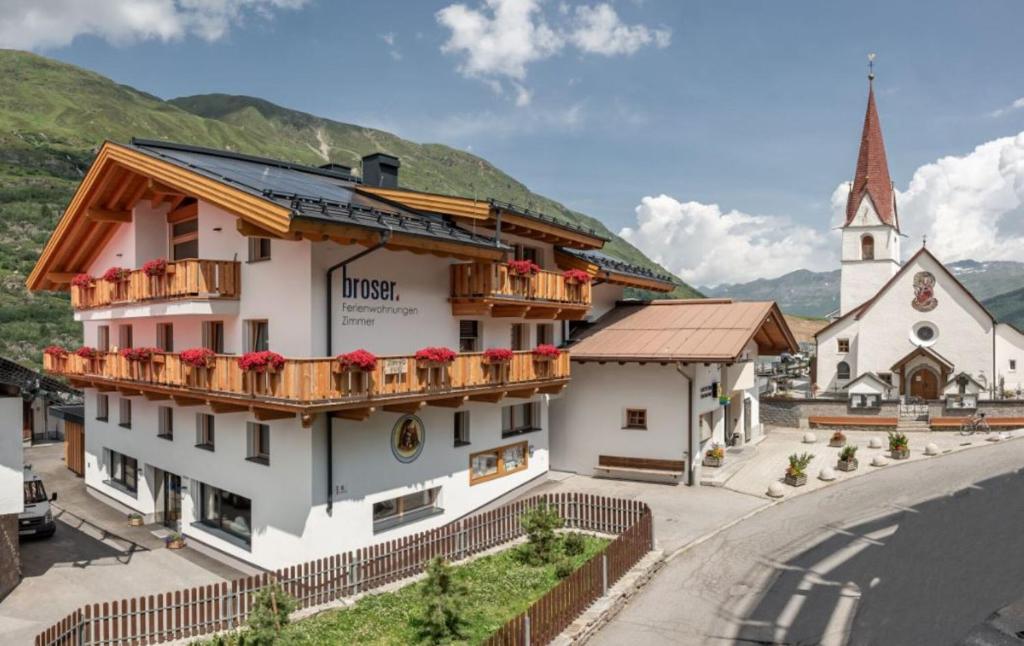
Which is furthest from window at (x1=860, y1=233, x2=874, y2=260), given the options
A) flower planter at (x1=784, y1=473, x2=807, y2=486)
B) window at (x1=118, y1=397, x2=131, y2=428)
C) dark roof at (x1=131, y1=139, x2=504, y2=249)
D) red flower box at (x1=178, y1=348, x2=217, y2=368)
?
red flower box at (x1=178, y1=348, x2=217, y2=368)

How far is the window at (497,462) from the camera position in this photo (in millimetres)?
20100

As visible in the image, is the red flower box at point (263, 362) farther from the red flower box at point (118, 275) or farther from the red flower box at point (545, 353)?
the red flower box at point (545, 353)

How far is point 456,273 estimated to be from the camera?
19.3 metres

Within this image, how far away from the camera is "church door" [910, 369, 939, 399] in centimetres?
4247

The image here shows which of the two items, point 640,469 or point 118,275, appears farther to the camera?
point 640,469

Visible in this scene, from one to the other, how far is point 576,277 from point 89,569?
16.1 m

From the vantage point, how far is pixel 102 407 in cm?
2523

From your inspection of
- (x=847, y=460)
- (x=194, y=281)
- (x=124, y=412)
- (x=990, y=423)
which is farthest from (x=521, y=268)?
(x=990, y=423)

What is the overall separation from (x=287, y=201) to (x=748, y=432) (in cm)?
2474

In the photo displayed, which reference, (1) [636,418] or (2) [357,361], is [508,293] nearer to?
(2) [357,361]

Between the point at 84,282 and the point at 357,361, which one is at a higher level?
the point at 84,282

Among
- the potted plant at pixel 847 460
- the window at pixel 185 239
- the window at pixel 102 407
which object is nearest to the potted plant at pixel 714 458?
the potted plant at pixel 847 460

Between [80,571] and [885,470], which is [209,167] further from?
[885,470]

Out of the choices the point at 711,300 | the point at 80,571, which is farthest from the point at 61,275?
the point at 711,300
